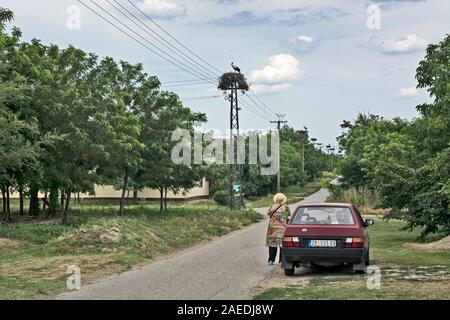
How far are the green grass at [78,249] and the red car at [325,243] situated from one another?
13.6 ft

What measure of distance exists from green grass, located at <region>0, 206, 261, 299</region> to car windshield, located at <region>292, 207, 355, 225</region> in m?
4.37

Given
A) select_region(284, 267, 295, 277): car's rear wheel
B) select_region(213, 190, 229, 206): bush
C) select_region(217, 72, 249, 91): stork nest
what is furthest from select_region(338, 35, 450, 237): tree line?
select_region(213, 190, 229, 206): bush

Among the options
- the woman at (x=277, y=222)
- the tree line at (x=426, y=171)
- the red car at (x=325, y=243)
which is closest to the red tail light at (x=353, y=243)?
the red car at (x=325, y=243)

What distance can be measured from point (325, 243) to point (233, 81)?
99.9 feet

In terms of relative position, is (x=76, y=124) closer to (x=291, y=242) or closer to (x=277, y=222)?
(x=277, y=222)

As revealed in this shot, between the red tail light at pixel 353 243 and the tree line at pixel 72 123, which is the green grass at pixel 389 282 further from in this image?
the tree line at pixel 72 123

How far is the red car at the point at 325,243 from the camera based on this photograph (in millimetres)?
12625

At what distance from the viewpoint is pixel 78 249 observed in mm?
17516

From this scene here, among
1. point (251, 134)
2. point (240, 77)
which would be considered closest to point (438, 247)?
point (240, 77)

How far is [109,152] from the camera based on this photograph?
31.1 m

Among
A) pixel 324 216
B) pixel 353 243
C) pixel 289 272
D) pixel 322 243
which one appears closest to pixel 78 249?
pixel 289 272

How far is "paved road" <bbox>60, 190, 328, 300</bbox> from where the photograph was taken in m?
10.5
